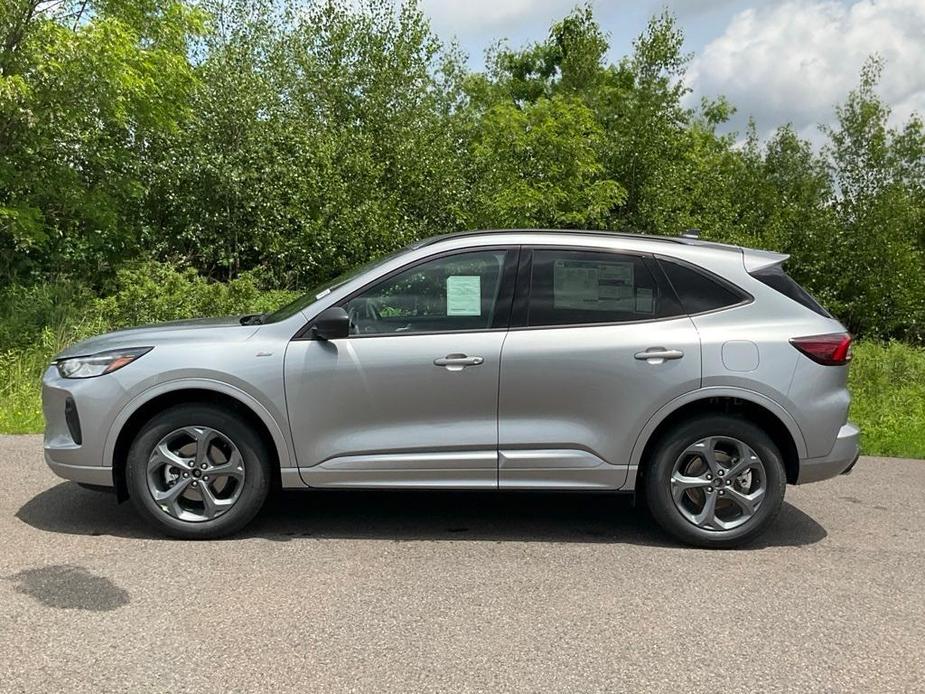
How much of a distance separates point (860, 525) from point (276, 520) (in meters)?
3.65

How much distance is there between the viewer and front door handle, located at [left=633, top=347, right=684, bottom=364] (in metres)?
4.66

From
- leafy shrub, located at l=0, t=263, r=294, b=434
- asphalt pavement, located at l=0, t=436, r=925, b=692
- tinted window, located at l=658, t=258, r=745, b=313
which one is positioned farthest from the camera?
leafy shrub, located at l=0, t=263, r=294, b=434

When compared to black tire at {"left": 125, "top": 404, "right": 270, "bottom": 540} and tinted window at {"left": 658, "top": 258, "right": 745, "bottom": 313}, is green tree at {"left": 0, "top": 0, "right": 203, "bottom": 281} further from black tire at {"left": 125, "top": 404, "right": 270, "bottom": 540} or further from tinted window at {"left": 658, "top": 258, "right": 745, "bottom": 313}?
tinted window at {"left": 658, "top": 258, "right": 745, "bottom": 313}

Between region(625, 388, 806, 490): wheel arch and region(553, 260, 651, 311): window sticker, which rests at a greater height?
region(553, 260, 651, 311): window sticker

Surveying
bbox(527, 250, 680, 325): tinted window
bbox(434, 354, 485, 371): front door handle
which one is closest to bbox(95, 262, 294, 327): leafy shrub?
bbox(434, 354, 485, 371): front door handle

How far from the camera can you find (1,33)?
10.6m

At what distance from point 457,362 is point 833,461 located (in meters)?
2.19

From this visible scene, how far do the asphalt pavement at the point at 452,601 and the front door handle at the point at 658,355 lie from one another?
1078 millimetres

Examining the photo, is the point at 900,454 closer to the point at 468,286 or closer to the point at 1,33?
the point at 468,286

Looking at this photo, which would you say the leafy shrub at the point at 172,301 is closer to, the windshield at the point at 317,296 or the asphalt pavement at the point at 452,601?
the asphalt pavement at the point at 452,601

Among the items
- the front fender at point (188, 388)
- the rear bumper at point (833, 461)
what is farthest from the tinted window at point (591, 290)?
the front fender at point (188, 388)

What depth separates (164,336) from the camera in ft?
15.9

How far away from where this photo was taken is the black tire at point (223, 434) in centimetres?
468

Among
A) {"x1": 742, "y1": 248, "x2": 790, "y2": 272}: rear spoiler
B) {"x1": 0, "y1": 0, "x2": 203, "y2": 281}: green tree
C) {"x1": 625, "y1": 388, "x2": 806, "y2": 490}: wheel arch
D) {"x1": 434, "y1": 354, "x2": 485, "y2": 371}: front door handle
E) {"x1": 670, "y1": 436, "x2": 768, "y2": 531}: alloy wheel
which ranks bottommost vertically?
{"x1": 670, "y1": 436, "x2": 768, "y2": 531}: alloy wheel
